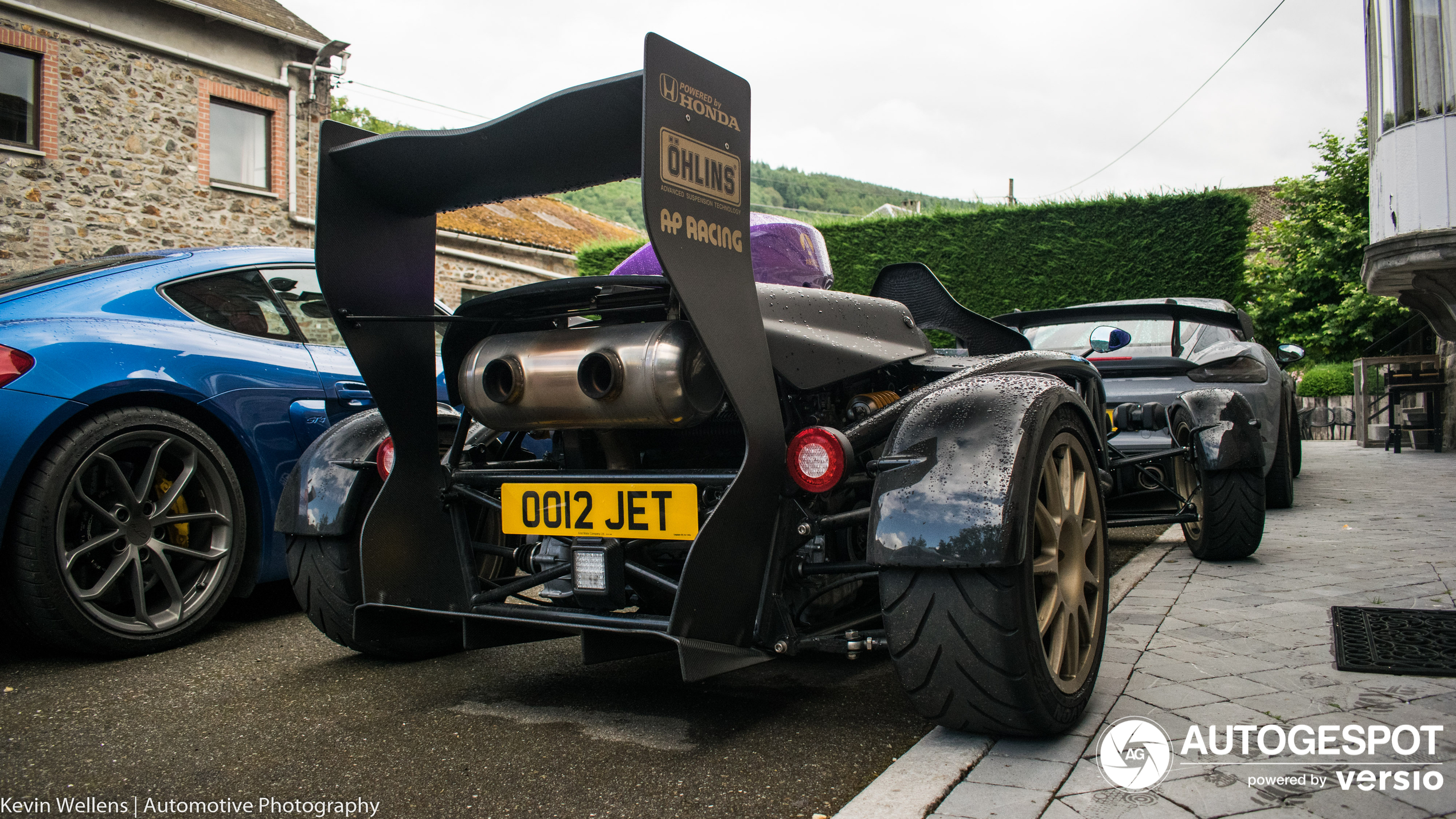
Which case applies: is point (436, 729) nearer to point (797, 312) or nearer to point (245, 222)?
point (797, 312)

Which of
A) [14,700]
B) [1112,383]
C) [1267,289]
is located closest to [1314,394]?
[1267,289]

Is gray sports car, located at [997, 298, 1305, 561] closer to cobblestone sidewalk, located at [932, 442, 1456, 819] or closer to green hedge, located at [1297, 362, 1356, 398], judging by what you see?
cobblestone sidewalk, located at [932, 442, 1456, 819]

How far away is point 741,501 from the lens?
230 cm

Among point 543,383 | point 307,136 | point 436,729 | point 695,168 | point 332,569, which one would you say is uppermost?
point 307,136

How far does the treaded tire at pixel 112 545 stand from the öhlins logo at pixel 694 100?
2.45 metres

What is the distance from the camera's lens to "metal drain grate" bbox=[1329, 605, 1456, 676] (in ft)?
9.44

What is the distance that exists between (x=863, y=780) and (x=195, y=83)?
1624cm

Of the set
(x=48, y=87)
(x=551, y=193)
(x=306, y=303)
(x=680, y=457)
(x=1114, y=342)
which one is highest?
(x=48, y=87)

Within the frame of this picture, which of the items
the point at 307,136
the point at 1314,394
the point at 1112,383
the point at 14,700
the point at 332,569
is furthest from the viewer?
the point at 1314,394

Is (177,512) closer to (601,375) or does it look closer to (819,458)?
(601,375)

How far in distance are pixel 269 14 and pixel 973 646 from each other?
708 inches

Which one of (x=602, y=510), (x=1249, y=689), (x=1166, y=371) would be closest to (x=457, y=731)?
(x=602, y=510)

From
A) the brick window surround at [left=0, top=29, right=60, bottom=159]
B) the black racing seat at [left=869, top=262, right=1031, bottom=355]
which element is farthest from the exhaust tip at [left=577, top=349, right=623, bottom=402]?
the brick window surround at [left=0, top=29, right=60, bottom=159]

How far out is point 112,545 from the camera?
337 centimetres
